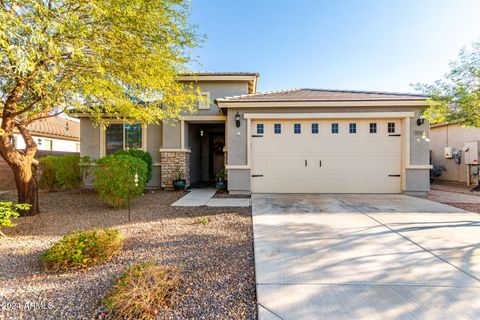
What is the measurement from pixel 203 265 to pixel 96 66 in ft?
14.1

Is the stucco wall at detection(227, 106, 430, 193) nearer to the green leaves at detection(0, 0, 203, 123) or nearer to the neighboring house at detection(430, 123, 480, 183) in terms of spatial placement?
the green leaves at detection(0, 0, 203, 123)

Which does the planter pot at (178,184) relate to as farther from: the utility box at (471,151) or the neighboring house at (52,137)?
the utility box at (471,151)

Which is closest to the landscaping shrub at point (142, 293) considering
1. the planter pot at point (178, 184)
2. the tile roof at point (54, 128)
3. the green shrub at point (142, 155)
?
the planter pot at point (178, 184)

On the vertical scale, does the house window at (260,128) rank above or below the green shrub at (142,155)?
above

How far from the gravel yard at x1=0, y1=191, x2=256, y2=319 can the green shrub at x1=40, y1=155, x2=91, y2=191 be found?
3836mm

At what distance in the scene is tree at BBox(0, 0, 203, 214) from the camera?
3.64m

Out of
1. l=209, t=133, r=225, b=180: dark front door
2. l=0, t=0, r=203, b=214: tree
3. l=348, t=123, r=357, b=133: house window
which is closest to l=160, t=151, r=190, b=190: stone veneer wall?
l=0, t=0, r=203, b=214: tree

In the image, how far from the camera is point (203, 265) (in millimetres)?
2980

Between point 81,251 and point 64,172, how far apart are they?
7652 millimetres

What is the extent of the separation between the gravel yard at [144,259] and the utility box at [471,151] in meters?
11.0

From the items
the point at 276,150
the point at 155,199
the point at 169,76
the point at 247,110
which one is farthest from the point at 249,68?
the point at 155,199

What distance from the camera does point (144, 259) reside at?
10.4ft

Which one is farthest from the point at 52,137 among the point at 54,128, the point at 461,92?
the point at 461,92

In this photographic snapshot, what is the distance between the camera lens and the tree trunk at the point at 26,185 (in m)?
5.35
